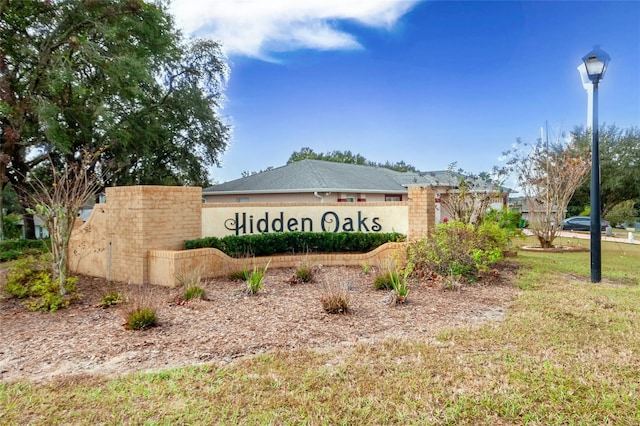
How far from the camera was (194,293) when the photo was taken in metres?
6.35

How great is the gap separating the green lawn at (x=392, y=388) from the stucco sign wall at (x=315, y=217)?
5.74 meters

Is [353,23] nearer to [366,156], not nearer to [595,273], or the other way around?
[595,273]

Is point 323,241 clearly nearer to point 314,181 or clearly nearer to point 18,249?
point 314,181

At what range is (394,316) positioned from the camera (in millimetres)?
5488

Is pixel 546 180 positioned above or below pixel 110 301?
above

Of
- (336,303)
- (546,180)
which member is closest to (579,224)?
(546,180)

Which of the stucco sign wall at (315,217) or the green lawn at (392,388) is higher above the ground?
the stucco sign wall at (315,217)

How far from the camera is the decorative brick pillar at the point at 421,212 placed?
31.4 feet

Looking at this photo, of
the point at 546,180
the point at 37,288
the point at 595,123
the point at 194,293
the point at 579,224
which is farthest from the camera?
the point at 579,224

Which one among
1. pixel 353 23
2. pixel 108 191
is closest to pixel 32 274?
pixel 108 191

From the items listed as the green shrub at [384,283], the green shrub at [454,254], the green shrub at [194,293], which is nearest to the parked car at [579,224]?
the green shrub at [454,254]

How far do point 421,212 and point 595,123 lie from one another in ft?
13.2

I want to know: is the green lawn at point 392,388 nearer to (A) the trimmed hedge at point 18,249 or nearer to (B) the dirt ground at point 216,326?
(B) the dirt ground at point 216,326

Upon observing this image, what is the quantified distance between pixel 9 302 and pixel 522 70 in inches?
705
